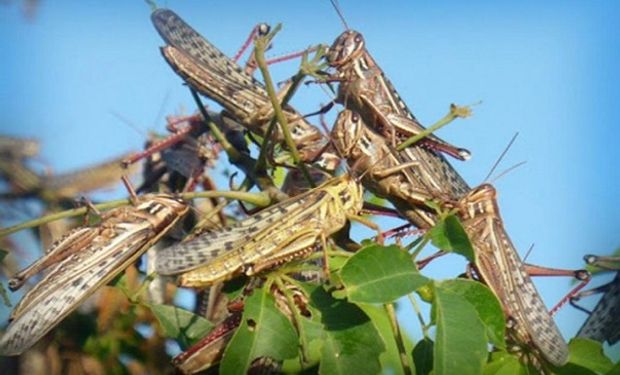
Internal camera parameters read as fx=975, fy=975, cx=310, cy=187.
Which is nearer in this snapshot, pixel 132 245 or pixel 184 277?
pixel 184 277

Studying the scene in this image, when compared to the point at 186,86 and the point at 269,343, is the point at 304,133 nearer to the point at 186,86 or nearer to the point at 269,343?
the point at 186,86

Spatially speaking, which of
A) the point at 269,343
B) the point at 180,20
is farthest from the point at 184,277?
the point at 180,20

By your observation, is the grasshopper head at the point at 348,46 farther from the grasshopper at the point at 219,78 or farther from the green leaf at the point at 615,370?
the green leaf at the point at 615,370

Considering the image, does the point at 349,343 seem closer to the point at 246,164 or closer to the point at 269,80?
the point at 269,80

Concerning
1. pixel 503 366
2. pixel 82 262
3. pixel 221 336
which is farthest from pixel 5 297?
pixel 503 366

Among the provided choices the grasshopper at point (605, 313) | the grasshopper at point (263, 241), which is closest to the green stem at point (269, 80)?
the grasshopper at point (263, 241)

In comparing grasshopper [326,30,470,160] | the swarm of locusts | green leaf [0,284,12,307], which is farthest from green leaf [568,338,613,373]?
green leaf [0,284,12,307]
